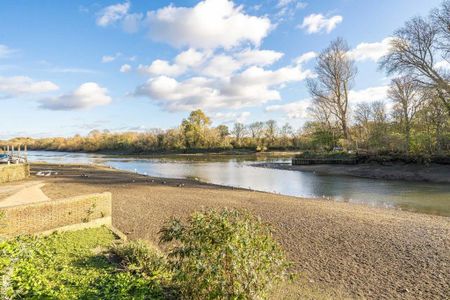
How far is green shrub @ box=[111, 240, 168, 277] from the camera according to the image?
17.7 ft

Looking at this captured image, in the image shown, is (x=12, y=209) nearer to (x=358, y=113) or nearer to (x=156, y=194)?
(x=156, y=194)

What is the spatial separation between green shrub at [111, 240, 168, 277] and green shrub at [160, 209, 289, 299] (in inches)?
53.3

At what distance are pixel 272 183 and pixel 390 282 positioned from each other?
1975 cm

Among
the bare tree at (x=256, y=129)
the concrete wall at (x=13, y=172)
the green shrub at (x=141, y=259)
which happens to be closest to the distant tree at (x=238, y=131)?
the bare tree at (x=256, y=129)

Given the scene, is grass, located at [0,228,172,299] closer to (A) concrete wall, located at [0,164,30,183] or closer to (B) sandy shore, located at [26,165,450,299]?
(B) sandy shore, located at [26,165,450,299]

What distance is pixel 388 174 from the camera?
2866 cm

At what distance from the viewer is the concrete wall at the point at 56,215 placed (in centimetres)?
734

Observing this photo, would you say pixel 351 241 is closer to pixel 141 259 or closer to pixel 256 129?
pixel 141 259

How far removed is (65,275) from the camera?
5000 millimetres

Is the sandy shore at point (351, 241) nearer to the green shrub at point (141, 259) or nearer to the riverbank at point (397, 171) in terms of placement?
the green shrub at point (141, 259)

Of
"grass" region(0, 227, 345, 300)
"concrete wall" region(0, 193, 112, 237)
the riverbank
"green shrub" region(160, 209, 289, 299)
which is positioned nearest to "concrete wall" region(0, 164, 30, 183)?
"concrete wall" region(0, 193, 112, 237)

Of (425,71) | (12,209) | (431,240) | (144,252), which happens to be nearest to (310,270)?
(144,252)

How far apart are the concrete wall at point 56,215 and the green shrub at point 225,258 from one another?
213 inches

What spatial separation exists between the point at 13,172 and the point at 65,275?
20242mm
